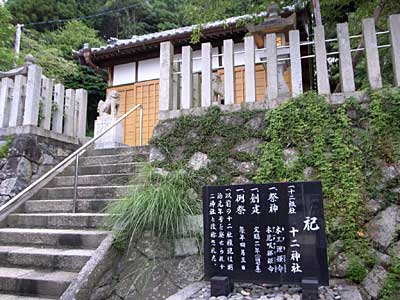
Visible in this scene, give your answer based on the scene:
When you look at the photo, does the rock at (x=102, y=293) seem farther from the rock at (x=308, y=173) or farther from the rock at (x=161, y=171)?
the rock at (x=308, y=173)

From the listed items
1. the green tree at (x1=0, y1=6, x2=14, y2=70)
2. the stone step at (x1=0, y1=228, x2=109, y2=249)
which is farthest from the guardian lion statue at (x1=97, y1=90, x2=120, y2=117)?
the stone step at (x1=0, y1=228, x2=109, y2=249)

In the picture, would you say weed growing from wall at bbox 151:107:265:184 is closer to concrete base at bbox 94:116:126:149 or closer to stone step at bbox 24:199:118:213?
stone step at bbox 24:199:118:213

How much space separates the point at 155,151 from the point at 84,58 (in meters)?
6.60

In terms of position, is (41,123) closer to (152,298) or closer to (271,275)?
(152,298)

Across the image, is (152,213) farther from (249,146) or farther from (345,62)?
(345,62)

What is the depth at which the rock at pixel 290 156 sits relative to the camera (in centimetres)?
356

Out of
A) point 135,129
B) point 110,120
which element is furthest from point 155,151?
point 135,129

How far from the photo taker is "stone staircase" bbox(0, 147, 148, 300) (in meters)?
3.11

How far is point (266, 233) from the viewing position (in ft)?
8.89

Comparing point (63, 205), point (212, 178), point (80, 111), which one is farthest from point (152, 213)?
point (80, 111)

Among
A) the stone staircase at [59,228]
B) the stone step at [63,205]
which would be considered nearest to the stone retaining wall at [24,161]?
the stone staircase at [59,228]

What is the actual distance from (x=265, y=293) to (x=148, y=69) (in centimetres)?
801

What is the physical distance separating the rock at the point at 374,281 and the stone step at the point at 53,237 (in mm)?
2749

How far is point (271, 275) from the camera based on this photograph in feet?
8.55
